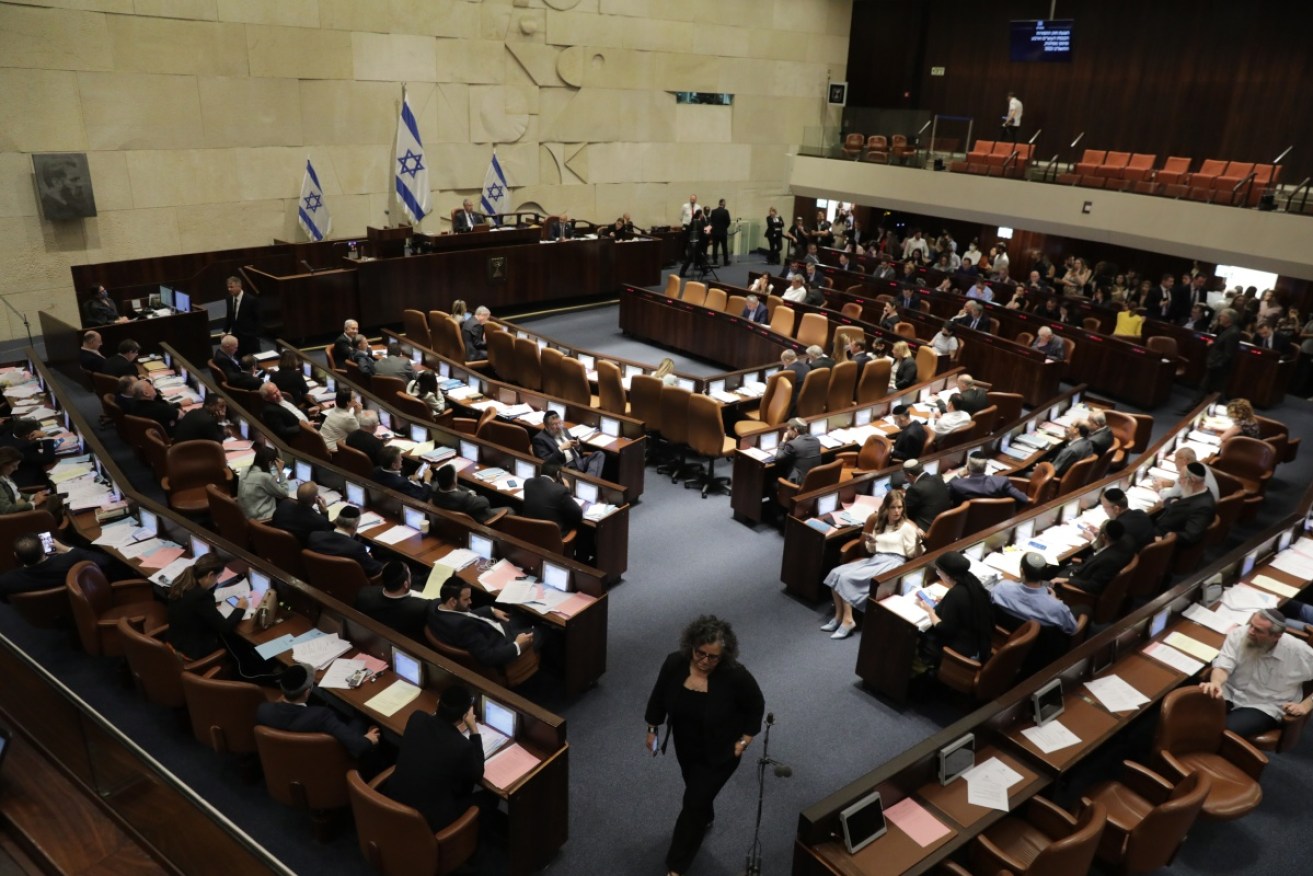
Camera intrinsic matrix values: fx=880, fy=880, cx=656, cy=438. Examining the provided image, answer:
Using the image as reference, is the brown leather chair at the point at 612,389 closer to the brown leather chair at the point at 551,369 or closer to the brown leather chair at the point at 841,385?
the brown leather chair at the point at 551,369

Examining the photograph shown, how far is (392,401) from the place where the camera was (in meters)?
9.27

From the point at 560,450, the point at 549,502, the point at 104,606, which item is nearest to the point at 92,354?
the point at 104,606

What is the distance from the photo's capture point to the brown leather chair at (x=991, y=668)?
541 cm

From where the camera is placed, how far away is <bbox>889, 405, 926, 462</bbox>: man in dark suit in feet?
27.7

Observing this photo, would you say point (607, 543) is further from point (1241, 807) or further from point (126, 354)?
point (126, 354)

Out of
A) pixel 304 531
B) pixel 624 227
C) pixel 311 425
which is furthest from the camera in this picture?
pixel 624 227

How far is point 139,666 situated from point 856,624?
4.82 meters

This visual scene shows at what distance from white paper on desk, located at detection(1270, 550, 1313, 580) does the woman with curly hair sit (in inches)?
191

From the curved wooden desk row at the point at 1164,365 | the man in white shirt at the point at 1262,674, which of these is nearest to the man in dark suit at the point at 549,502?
the man in white shirt at the point at 1262,674

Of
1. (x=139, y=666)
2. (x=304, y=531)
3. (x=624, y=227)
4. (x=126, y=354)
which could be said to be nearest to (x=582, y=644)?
(x=304, y=531)

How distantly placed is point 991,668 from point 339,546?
4.28 m

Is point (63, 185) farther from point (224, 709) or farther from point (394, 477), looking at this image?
point (224, 709)

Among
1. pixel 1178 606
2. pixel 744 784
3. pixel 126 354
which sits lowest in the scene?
pixel 744 784

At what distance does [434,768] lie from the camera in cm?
390
